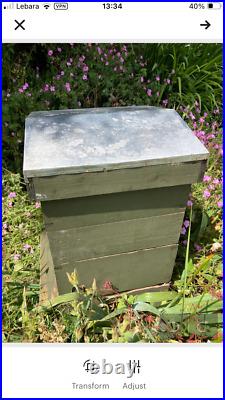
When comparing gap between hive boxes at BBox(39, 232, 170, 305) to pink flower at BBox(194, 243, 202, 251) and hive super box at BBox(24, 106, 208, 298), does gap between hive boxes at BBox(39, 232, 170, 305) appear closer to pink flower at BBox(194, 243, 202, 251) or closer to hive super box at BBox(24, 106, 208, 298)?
Result: hive super box at BBox(24, 106, 208, 298)

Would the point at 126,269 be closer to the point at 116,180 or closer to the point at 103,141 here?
the point at 116,180

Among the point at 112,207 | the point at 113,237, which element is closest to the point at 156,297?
the point at 113,237

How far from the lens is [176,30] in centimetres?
174

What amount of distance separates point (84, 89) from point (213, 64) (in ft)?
4.42

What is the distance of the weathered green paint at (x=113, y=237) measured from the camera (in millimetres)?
1599

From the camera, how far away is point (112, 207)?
5.09ft

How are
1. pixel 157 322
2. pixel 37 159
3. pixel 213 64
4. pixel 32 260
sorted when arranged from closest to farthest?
pixel 37 159
pixel 157 322
pixel 32 260
pixel 213 64

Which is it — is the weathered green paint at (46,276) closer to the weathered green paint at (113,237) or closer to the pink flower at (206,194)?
the weathered green paint at (113,237)

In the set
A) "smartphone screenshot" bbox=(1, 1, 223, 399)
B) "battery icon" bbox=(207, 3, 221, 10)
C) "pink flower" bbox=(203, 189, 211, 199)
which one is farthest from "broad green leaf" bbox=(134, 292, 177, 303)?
"battery icon" bbox=(207, 3, 221, 10)

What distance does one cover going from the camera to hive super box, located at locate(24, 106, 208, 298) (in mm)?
1396

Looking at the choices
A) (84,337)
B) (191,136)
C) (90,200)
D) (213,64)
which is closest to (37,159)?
(90,200)

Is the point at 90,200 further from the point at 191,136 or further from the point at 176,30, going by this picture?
the point at 176,30

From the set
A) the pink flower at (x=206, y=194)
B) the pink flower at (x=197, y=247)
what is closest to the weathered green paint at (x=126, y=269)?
the pink flower at (x=197, y=247)

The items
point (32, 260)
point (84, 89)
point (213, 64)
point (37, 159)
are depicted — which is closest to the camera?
point (37, 159)
